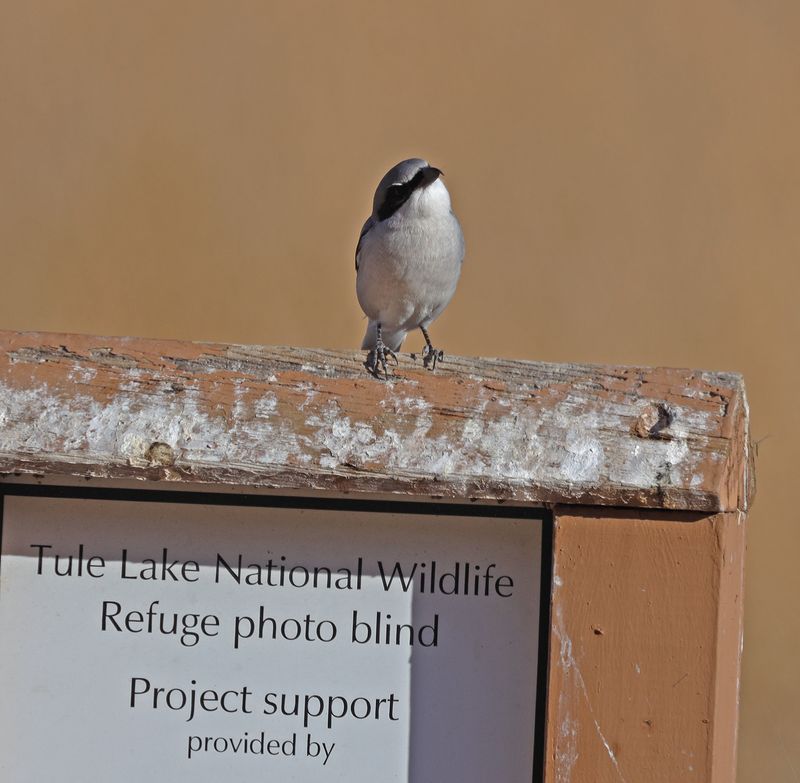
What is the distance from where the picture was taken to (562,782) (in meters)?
1.64

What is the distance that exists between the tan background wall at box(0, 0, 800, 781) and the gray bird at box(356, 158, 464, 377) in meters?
1.63

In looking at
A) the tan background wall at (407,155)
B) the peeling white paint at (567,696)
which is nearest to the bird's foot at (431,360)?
the peeling white paint at (567,696)

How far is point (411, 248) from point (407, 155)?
1838 mm

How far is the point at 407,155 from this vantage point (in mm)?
4832

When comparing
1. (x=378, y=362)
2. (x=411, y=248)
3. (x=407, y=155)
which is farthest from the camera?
(x=407, y=155)

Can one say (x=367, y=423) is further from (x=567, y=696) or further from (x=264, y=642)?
(x=567, y=696)

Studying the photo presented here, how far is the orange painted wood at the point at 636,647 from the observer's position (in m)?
1.64

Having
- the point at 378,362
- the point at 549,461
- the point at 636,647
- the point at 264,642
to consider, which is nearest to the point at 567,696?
the point at 636,647

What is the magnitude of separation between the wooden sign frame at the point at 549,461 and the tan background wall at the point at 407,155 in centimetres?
310

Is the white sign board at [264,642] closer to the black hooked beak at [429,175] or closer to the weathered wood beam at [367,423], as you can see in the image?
the weathered wood beam at [367,423]

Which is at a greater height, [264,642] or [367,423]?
[367,423]

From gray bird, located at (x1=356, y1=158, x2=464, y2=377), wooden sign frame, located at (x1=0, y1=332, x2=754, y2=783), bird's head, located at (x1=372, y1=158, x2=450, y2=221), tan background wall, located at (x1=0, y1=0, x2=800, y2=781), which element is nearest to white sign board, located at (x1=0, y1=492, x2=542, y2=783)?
wooden sign frame, located at (x1=0, y1=332, x2=754, y2=783)

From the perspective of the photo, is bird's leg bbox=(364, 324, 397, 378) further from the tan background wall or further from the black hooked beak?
the tan background wall

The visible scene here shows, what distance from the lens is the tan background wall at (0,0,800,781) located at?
4820 millimetres
